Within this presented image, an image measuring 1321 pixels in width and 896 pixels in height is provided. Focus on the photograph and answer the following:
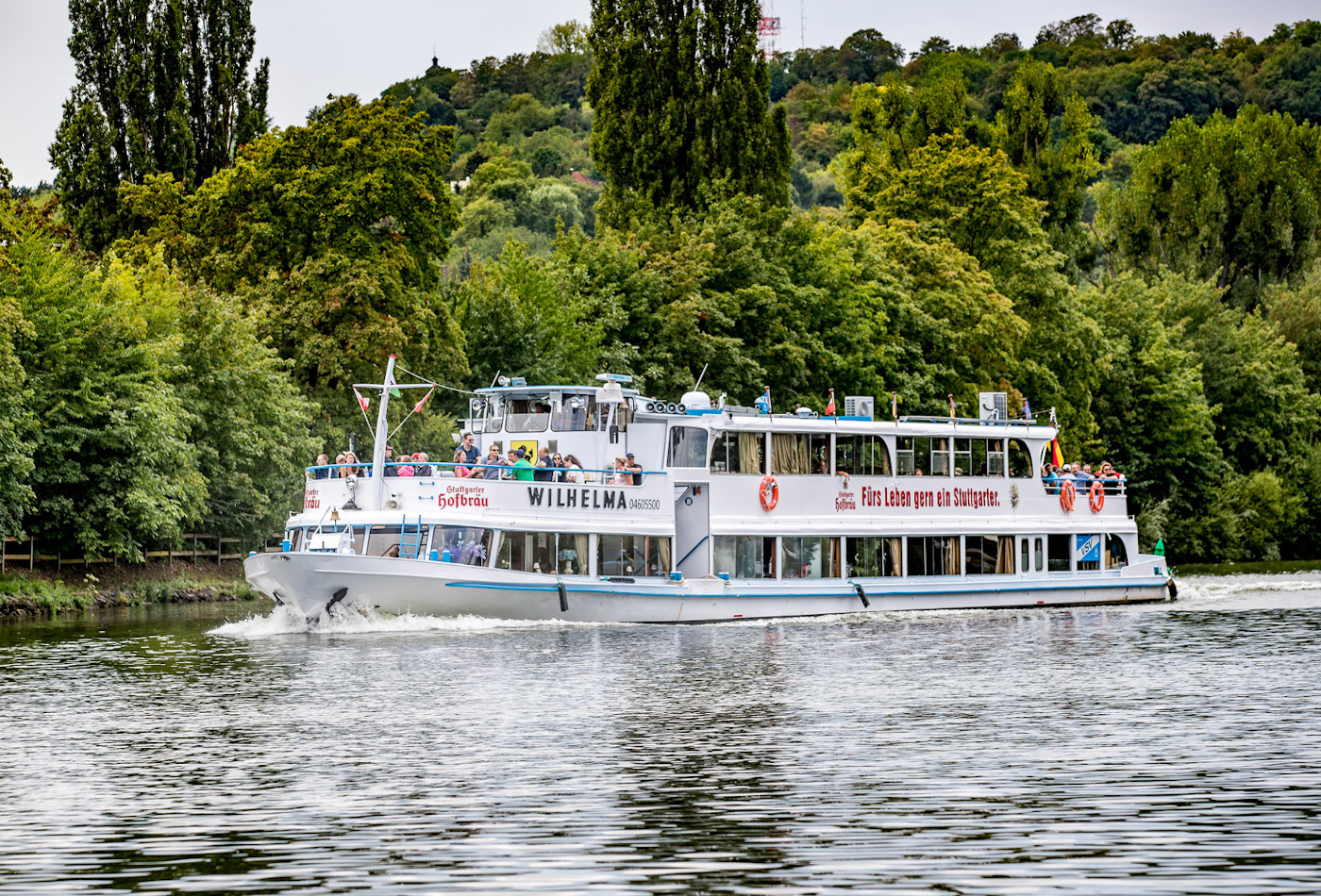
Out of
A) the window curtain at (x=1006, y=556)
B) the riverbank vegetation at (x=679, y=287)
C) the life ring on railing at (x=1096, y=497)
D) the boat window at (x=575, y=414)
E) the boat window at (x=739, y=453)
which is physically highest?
the riverbank vegetation at (x=679, y=287)

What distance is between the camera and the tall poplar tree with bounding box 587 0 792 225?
2859 inches

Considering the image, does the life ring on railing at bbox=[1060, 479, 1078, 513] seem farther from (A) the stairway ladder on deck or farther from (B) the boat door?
(A) the stairway ladder on deck

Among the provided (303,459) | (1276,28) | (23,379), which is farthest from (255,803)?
(1276,28)

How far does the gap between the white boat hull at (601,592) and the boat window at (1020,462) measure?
2949 millimetres

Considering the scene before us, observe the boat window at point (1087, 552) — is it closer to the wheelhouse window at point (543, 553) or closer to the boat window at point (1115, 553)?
the boat window at point (1115, 553)

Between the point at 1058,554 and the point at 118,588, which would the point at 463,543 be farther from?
the point at 1058,554

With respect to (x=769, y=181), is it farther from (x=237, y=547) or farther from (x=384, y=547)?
(x=384, y=547)

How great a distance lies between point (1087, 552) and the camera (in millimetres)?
50438

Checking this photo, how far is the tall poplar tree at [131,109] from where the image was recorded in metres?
66.7

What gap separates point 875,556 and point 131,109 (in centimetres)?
3746

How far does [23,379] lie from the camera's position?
44.8 metres

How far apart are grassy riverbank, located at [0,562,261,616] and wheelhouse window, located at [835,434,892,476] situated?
21.1 meters

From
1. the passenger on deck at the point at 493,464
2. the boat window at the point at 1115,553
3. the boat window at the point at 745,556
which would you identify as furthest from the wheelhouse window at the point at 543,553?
the boat window at the point at 1115,553

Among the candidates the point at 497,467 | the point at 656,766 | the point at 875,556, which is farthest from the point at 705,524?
the point at 656,766
